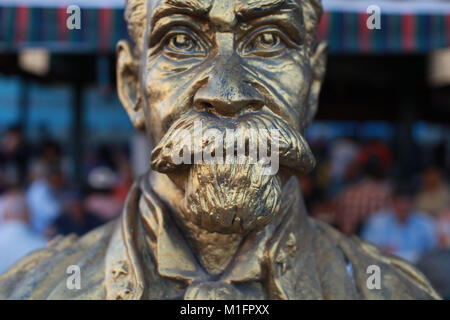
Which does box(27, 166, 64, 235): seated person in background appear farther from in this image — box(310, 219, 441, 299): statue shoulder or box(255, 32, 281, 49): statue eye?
box(255, 32, 281, 49): statue eye

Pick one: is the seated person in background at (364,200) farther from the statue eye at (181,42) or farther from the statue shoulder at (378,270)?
the statue eye at (181,42)

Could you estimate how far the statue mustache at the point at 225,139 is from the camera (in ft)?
3.40

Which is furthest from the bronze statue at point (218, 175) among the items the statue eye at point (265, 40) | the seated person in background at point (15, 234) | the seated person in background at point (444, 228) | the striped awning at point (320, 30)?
the seated person in background at point (444, 228)

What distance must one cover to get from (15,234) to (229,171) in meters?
2.50

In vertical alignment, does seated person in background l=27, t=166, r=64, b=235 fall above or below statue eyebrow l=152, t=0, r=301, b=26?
below

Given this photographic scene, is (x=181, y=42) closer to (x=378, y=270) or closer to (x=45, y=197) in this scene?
(x=378, y=270)

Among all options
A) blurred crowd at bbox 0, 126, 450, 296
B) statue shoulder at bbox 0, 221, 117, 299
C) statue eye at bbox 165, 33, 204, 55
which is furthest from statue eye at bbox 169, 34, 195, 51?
blurred crowd at bbox 0, 126, 450, 296

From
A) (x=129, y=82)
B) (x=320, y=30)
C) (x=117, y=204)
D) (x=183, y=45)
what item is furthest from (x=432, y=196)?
(x=183, y=45)

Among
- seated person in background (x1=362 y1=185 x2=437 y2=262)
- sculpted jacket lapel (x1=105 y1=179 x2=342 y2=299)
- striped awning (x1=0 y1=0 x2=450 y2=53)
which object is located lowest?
seated person in background (x1=362 y1=185 x2=437 y2=262)

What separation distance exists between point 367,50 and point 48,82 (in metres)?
3.74

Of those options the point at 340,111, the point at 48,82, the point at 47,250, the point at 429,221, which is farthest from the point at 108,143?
the point at 47,250

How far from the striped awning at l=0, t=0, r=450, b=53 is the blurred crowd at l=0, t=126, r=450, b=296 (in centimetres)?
106

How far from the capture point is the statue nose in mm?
1086

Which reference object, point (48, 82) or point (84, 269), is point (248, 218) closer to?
point (84, 269)
